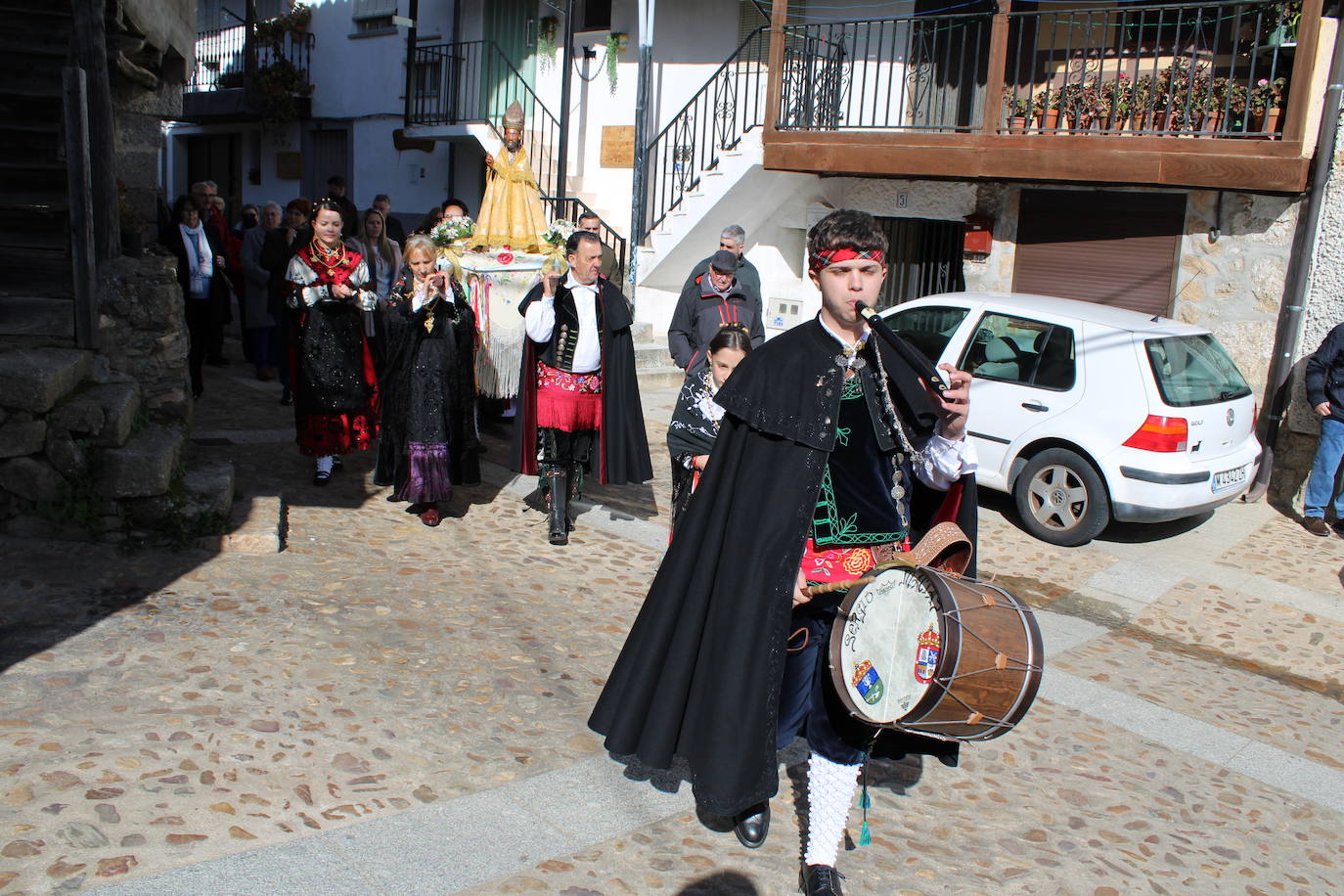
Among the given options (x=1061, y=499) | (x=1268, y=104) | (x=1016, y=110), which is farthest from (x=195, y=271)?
(x=1268, y=104)

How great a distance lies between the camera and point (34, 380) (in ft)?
18.0

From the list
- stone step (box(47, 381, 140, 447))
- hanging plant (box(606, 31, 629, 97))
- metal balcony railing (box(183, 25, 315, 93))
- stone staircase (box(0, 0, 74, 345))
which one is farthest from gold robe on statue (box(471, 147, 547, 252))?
metal balcony railing (box(183, 25, 315, 93))

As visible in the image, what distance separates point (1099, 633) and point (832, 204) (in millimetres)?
8320

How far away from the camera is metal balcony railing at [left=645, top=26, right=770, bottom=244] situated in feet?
47.6

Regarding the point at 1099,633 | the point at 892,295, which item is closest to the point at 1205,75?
the point at 892,295

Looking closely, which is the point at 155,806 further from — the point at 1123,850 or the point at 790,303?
the point at 790,303

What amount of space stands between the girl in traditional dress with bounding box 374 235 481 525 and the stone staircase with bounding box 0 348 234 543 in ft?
4.20

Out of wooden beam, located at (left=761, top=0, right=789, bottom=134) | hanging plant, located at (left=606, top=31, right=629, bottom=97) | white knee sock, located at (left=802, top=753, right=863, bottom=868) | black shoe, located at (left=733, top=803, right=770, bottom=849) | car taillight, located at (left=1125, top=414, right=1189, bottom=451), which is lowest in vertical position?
black shoe, located at (left=733, top=803, right=770, bottom=849)

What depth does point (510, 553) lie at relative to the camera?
21.5ft

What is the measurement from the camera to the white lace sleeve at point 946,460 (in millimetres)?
3314

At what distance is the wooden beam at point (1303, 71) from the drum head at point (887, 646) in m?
8.08

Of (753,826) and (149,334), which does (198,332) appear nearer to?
(149,334)

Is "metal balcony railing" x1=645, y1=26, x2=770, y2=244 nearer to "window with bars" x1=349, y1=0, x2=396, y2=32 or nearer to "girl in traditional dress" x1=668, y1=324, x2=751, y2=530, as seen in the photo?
"window with bars" x1=349, y1=0, x2=396, y2=32

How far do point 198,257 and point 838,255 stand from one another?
8.68m
